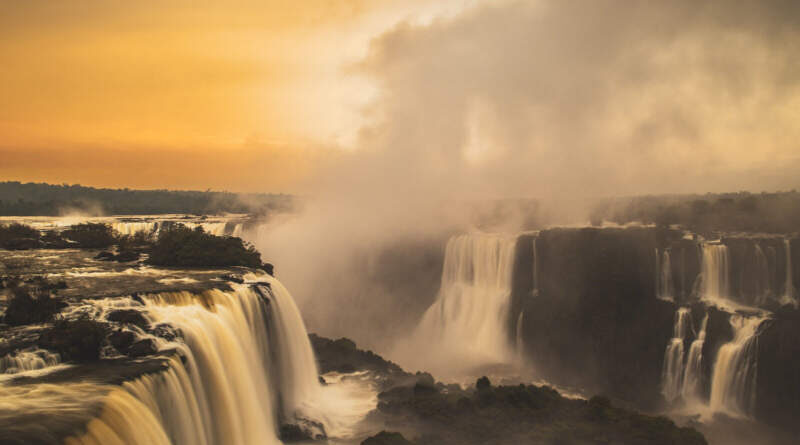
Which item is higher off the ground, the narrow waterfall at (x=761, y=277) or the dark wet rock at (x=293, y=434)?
the narrow waterfall at (x=761, y=277)

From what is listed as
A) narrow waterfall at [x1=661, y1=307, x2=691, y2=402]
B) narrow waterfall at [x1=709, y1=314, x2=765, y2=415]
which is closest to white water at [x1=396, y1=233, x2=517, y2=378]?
narrow waterfall at [x1=661, y1=307, x2=691, y2=402]

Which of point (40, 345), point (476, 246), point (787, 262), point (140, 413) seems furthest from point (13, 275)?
point (787, 262)

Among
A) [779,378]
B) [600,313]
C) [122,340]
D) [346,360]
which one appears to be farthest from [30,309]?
[779,378]

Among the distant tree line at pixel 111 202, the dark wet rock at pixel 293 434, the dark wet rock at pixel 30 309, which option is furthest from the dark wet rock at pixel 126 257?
the distant tree line at pixel 111 202

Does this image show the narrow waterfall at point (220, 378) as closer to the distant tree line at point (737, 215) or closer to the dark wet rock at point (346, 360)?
the dark wet rock at point (346, 360)

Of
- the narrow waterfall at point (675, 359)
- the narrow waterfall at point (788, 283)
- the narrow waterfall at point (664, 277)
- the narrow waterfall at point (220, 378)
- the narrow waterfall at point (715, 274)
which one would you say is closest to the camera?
the narrow waterfall at point (220, 378)

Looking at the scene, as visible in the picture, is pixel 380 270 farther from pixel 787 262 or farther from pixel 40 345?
pixel 40 345
